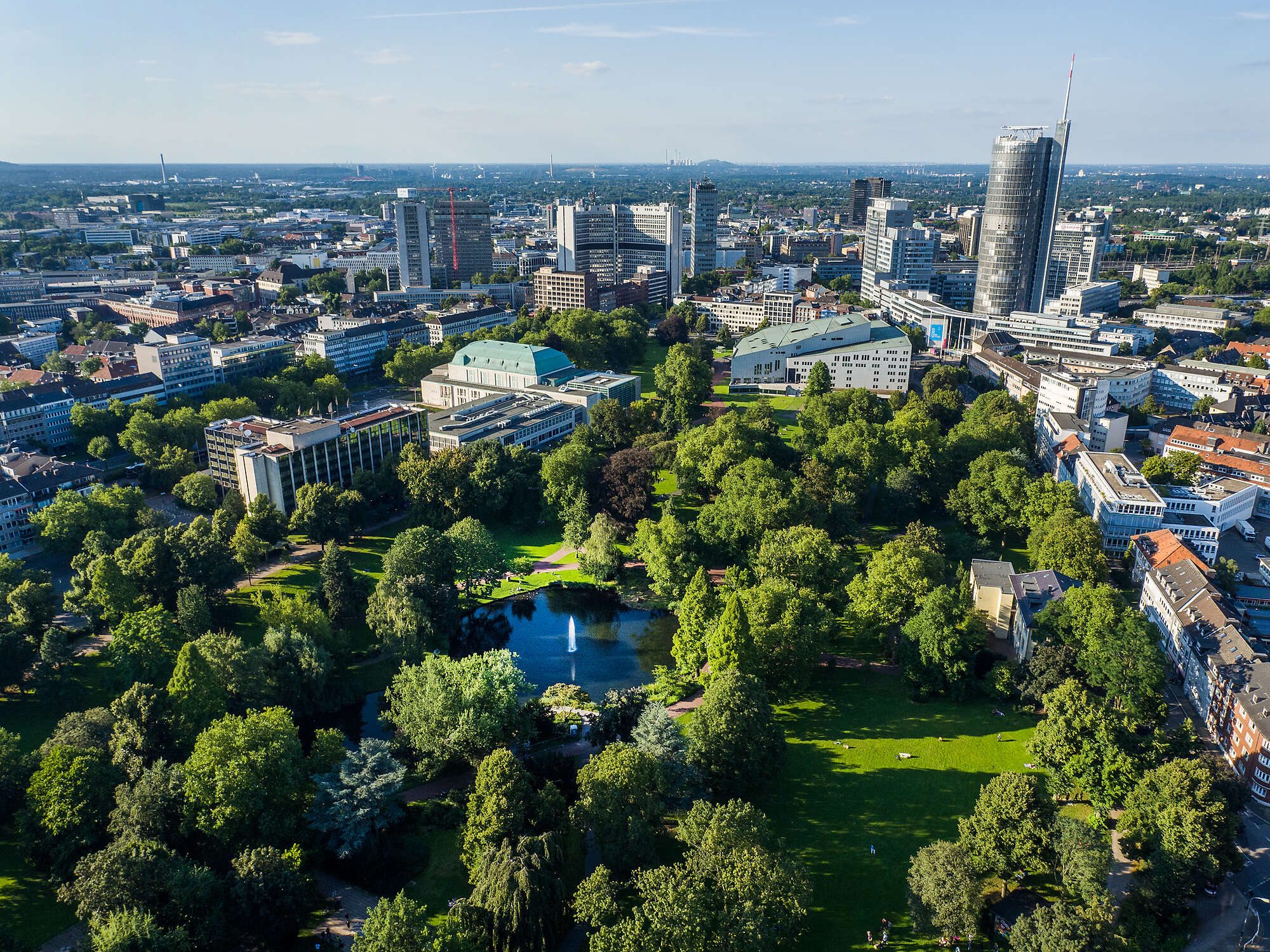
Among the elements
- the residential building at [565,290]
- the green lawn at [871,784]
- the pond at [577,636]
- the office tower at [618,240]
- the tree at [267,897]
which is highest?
the office tower at [618,240]

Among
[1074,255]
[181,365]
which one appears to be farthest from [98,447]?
[1074,255]

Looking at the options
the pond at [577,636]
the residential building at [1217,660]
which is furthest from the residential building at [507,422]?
the residential building at [1217,660]

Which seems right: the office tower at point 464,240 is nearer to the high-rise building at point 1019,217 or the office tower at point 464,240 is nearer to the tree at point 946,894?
the high-rise building at point 1019,217

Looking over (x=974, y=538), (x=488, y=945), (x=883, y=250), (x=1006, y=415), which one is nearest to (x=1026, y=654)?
(x=974, y=538)

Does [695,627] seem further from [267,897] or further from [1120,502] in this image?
[1120,502]

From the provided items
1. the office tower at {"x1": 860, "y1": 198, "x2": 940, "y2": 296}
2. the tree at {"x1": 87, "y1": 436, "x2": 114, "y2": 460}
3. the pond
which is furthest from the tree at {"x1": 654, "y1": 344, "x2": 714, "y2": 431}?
the office tower at {"x1": 860, "y1": 198, "x2": 940, "y2": 296}

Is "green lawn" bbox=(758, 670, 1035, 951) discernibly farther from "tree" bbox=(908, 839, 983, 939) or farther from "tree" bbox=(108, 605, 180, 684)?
"tree" bbox=(108, 605, 180, 684)
